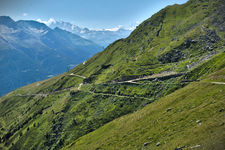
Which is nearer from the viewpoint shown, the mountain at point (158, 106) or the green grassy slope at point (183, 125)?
the green grassy slope at point (183, 125)

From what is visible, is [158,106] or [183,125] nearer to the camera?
[183,125]

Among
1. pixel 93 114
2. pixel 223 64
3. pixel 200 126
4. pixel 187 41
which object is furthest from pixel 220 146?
pixel 187 41

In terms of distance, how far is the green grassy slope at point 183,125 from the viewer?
36750 mm

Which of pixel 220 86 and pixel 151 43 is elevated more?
pixel 151 43

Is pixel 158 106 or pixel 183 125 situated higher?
pixel 158 106

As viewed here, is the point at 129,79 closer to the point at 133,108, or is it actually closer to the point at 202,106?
the point at 133,108

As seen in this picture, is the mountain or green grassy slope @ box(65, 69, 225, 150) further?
the mountain

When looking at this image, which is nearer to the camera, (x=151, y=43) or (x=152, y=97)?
(x=152, y=97)

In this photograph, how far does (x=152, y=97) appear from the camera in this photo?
9181 centimetres

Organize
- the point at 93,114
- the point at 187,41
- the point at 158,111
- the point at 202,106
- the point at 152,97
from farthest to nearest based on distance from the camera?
the point at 187,41 < the point at 93,114 < the point at 152,97 < the point at 158,111 < the point at 202,106

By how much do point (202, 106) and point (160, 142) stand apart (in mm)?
17687

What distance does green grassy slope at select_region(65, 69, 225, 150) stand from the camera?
36.8m

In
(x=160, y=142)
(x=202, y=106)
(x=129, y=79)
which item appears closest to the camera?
(x=160, y=142)

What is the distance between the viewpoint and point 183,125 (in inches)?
1836
